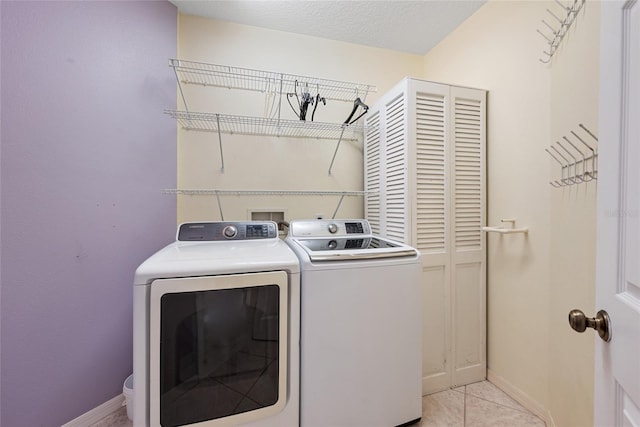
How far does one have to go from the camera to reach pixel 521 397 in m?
1.64

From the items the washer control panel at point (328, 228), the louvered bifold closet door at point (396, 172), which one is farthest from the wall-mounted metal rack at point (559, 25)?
the washer control panel at point (328, 228)

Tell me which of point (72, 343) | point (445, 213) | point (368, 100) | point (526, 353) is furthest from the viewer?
point (368, 100)

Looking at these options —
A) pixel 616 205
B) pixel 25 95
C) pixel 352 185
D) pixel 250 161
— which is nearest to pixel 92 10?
pixel 25 95

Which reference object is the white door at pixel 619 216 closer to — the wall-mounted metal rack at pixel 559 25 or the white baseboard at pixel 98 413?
the wall-mounted metal rack at pixel 559 25

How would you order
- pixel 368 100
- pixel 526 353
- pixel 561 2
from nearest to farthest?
pixel 561 2 → pixel 526 353 → pixel 368 100

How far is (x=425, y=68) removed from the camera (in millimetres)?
2520

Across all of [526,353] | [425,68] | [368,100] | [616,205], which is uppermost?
[425,68]

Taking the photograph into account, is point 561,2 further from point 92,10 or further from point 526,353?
point 92,10

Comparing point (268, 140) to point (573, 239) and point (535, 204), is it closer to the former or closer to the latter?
point (535, 204)

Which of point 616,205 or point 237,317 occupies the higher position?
point 616,205

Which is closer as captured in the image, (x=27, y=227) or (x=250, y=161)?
(x=27, y=227)

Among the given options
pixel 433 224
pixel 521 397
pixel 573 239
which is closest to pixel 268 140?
pixel 433 224

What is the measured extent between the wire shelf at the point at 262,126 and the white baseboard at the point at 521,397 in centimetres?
211

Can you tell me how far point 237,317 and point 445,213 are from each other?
1.48 metres
